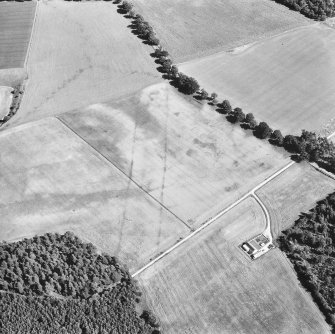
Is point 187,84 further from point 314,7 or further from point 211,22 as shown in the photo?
point 314,7

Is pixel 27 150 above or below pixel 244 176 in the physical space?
below

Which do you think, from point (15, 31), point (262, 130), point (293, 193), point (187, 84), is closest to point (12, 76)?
point (15, 31)

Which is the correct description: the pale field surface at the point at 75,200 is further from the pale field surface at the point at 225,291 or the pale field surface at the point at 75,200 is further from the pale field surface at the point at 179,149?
the pale field surface at the point at 225,291

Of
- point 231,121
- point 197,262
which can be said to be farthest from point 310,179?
point 197,262

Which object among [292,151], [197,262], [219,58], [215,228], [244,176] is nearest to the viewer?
[197,262]

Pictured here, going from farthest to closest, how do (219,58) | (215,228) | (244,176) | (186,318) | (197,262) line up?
(219,58), (244,176), (215,228), (197,262), (186,318)

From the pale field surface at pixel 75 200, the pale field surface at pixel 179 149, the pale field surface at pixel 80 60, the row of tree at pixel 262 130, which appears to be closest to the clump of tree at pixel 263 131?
the row of tree at pixel 262 130

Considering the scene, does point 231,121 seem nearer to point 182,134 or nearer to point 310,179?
point 182,134
